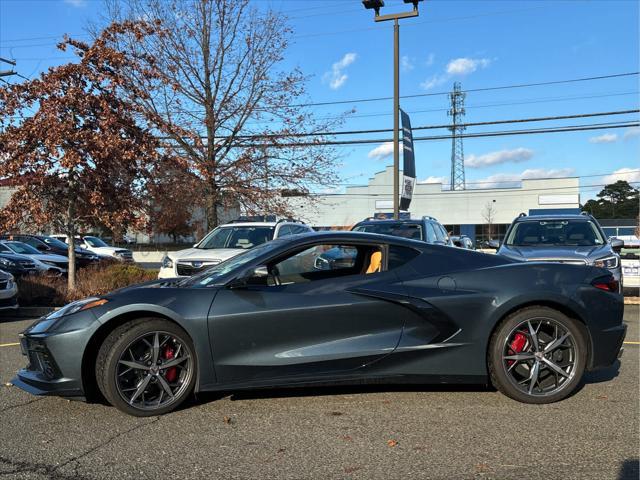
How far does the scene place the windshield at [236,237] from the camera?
36.4 ft

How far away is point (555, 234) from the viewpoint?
32.9 feet

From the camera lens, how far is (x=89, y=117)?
37.8ft

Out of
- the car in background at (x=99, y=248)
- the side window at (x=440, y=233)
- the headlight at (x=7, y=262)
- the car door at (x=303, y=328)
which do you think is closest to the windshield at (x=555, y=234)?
the side window at (x=440, y=233)

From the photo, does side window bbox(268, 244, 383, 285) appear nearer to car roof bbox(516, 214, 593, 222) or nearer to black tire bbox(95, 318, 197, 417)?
black tire bbox(95, 318, 197, 417)

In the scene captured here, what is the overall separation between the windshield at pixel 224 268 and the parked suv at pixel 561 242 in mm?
5243

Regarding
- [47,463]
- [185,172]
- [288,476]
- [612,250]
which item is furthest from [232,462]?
[185,172]

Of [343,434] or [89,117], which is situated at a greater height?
[89,117]

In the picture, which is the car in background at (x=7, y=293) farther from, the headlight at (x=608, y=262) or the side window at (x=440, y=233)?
the headlight at (x=608, y=262)

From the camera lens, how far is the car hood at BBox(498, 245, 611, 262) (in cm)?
860

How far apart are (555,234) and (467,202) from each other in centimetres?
5137

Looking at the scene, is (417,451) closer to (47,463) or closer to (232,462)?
(232,462)

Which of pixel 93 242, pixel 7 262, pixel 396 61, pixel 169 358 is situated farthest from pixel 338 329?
pixel 93 242

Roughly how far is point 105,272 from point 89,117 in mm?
3389

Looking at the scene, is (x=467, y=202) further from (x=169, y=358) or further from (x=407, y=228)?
(x=169, y=358)
